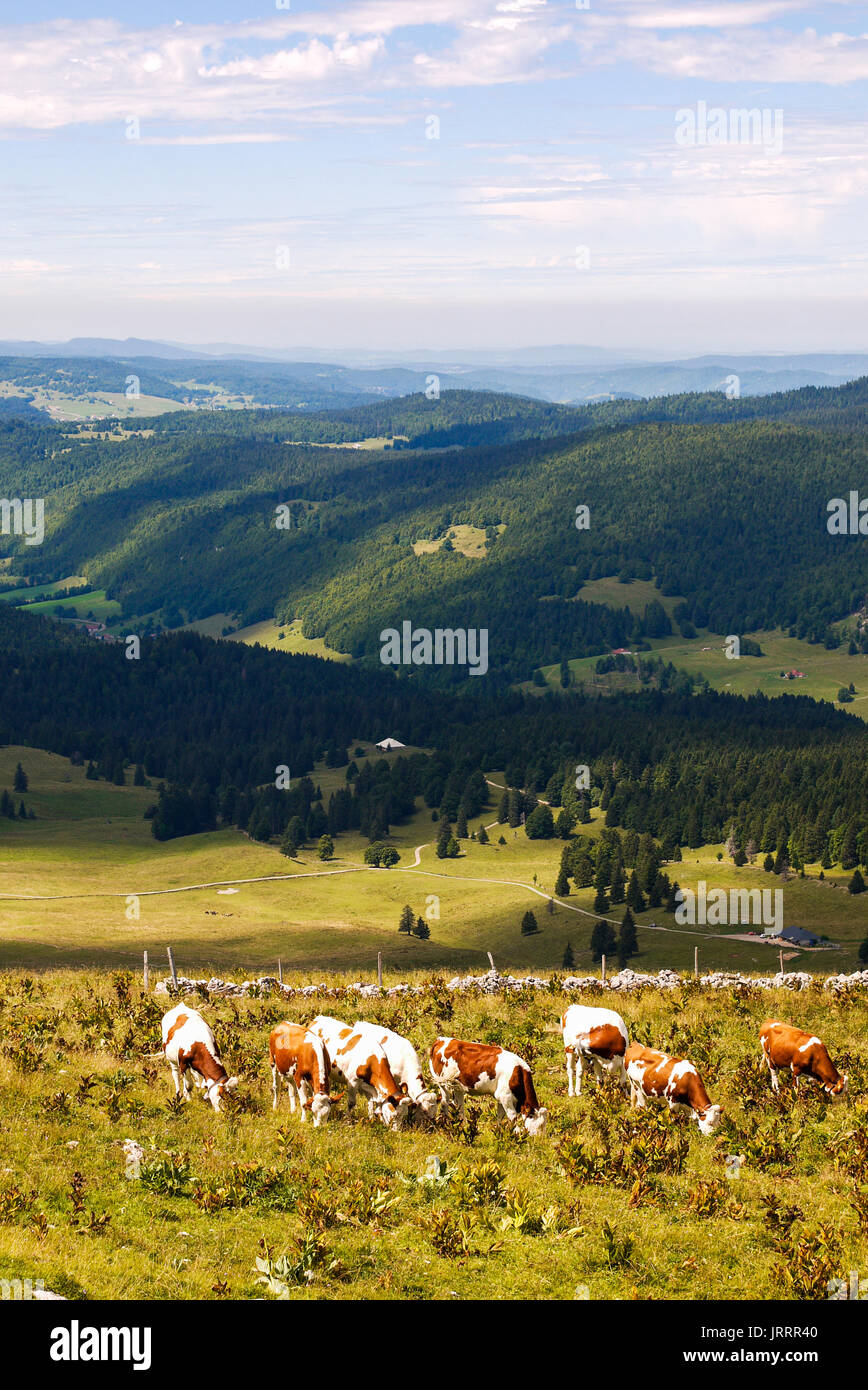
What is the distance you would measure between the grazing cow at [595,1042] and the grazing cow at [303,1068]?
754 cm

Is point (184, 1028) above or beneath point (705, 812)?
above

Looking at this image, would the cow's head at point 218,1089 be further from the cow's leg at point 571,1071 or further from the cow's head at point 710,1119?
Answer: the cow's head at point 710,1119

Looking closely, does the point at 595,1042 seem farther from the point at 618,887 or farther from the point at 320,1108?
the point at 618,887

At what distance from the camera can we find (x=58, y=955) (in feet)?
257

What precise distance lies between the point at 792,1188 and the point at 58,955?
6345 cm

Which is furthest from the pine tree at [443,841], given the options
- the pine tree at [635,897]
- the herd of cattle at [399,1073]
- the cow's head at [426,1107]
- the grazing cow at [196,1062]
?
the cow's head at [426,1107]

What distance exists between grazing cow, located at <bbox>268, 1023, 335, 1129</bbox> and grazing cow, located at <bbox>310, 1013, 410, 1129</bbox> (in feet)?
2.05

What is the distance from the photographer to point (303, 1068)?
1112 inches

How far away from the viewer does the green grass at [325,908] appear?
95000 mm

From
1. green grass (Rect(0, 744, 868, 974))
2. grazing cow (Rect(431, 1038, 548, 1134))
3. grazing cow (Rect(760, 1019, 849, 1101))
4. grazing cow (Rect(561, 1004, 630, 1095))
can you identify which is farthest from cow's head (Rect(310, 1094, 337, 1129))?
green grass (Rect(0, 744, 868, 974))

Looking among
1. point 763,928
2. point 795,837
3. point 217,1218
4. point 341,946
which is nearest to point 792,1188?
point 217,1218

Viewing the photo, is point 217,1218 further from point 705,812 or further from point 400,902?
point 705,812

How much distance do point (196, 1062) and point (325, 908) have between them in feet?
387

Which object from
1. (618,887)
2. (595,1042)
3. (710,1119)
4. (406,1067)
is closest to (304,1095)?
(406,1067)
